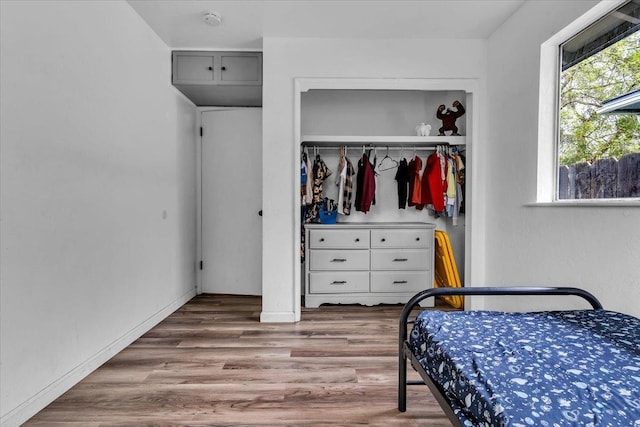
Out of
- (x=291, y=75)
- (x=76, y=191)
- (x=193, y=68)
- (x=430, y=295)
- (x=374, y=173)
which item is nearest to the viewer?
(x=430, y=295)

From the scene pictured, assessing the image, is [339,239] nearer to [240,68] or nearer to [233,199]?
[233,199]

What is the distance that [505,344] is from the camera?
125 cm

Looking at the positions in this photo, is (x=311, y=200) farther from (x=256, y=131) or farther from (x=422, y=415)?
(x=422, y=415)

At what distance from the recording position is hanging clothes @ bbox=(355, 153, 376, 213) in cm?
370

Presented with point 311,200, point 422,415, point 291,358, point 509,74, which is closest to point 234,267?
point 311,200

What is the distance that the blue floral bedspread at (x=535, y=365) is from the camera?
849 millimetres

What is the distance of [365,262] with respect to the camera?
3557mm

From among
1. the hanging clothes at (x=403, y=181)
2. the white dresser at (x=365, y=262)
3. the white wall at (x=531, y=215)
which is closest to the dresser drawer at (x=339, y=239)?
the white dresser at (x=365, y=262)

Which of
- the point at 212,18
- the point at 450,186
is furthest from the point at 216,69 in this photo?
the point at 450,186

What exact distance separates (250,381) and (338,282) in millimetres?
1643

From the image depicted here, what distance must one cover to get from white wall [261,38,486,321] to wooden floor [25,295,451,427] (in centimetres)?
49

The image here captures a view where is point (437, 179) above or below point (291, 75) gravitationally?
below

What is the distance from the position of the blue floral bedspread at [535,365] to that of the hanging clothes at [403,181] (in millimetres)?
2217

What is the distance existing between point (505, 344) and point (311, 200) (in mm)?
2574
